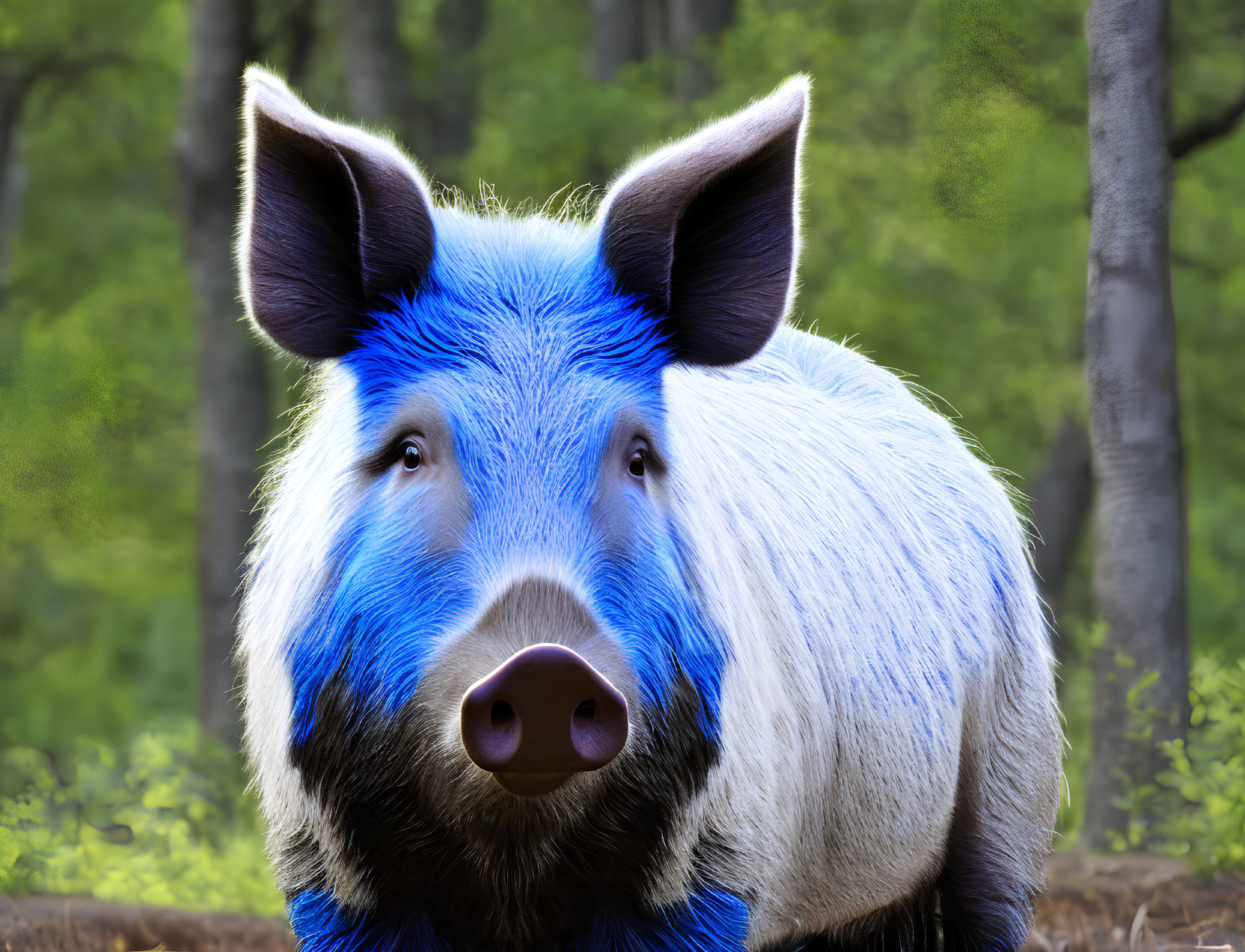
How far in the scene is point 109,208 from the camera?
12500 millimetres

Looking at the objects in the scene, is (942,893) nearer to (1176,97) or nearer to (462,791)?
(462,791)

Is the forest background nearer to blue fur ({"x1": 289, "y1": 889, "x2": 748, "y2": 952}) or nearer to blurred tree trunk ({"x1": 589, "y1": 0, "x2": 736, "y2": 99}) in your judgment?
blurred tree trunk ({"x1": 589, "y1": 0, "x2": 736, "y2": 99})

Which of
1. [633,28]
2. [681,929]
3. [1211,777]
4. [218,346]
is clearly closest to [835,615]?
[681,929]

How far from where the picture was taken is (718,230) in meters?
2.99

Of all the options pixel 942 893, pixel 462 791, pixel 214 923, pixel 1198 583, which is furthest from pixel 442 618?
pixel 1198 583

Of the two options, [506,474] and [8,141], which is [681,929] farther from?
[8,141]


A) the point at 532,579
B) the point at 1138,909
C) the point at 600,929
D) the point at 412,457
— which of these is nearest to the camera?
the point at 532,579

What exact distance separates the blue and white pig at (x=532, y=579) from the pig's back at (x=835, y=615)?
0.02 metres

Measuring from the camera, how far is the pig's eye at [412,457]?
2.64 meters

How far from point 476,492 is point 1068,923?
13.3ft

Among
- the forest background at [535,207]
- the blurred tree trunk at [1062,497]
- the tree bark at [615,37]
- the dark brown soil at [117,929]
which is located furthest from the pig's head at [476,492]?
the blurred tree trunk at [1062,497]

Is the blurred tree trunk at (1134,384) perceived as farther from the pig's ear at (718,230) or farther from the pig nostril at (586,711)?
the pig nostril at (586,711)

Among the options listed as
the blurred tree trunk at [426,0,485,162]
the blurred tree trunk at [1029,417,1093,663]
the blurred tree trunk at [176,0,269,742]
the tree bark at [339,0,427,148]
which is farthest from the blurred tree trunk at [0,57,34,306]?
the blurred tree trunk at [1029,417,1093,663]

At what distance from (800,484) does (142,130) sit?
1021cm
